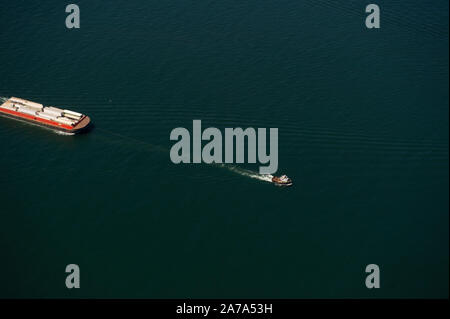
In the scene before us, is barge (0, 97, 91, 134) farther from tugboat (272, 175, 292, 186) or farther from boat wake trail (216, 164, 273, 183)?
tugboat (272, 175, 292, 186)

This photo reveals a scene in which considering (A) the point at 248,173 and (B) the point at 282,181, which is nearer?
(B) the point at 282,181

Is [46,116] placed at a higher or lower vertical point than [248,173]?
higher

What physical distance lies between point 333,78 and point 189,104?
72.6 feet

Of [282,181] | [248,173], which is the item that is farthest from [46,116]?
[282,181]

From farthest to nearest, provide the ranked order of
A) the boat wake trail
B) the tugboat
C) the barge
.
→ the barge < the boat wake trail < the tugboat

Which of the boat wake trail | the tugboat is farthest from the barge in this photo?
the tugboat

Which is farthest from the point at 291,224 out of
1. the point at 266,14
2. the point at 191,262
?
the point at 266,14

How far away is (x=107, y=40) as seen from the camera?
265 ft

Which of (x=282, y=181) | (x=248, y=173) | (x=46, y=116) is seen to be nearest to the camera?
(x=282, y=181)

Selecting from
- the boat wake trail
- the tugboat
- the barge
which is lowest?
the tugboat

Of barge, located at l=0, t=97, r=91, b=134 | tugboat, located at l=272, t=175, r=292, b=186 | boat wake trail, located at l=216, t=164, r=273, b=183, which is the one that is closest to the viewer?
tugboat, located at l=272, t=175, r=292, b=186

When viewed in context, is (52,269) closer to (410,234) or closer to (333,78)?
(410,234)

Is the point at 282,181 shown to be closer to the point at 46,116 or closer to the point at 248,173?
the point at 248,173

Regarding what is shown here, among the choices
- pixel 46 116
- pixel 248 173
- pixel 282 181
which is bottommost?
pixel 282 181
